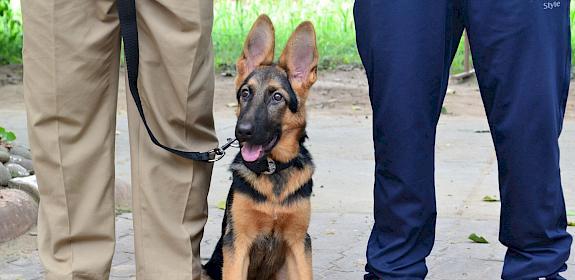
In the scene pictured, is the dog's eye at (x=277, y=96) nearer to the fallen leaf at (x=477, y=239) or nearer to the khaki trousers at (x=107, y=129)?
the khaki trousers at (x=107, y=129)

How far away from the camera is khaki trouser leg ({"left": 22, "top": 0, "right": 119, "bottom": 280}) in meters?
3.40

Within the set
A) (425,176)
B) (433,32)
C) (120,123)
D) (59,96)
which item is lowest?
(120,123)

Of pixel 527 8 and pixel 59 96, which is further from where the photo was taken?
pixel 59 96

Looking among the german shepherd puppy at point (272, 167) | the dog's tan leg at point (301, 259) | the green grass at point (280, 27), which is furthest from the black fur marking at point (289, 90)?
the green grass at point (280, 27)

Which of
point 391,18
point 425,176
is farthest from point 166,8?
point 425,176

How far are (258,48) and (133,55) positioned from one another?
641mm

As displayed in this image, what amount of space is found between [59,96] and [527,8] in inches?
64.1

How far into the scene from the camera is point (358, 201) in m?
5.82

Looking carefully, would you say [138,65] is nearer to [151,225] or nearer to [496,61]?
[151,225]

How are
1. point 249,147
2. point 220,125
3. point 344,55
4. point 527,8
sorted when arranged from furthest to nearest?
1. point 344,55
2. point 220,125
3. point 249,147
4. point 527,8

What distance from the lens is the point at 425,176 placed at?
134 inches

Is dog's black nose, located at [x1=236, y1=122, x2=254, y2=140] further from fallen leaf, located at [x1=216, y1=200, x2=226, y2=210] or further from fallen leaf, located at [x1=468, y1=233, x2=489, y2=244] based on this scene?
fallen leaf, located at [x1=216, y1=200, x2=226, y2=210]

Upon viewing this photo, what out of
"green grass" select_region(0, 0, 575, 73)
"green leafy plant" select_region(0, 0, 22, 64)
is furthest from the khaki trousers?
"green leafy plant" select_region(0, 0, 22, 64)

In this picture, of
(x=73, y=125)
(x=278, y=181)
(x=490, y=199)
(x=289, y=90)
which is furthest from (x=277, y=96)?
(x=490, y=199)
